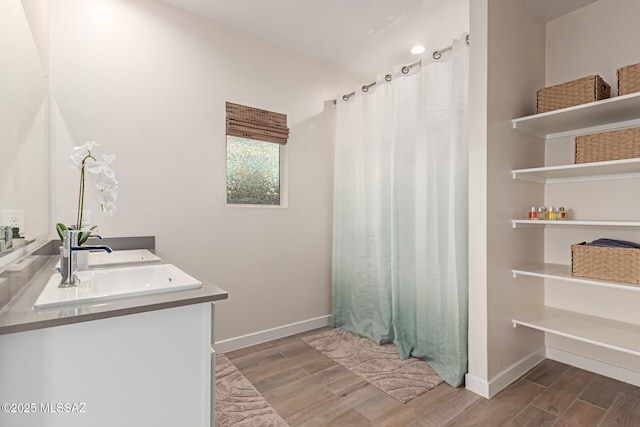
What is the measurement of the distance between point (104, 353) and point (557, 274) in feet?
7.77

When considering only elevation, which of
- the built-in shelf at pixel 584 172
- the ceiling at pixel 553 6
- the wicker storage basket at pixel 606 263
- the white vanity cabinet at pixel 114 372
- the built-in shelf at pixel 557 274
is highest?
the ceiling at pixel 553 6

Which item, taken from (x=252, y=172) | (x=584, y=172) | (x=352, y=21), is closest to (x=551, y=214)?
(x=584, y=172)

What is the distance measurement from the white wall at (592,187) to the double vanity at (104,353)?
2.51 meters

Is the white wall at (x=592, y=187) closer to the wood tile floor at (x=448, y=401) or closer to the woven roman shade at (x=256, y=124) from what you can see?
the wood tile floor at (x=448, y=401)

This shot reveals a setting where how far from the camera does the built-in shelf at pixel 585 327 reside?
5.95 feet

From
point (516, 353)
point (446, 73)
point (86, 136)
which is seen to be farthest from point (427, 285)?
point (86, 136)

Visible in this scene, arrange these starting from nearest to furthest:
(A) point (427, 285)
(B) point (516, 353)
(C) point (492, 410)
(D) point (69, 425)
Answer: (D) point (69, 425) → (C) point (492, 410) → (B) point (516, 353) → (A) point (427, 285)

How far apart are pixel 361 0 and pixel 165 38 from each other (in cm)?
144

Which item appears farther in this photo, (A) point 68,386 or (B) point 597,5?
(B) point 597,5

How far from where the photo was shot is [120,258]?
1.82 meters

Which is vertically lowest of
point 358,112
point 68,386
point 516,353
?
point 516,353

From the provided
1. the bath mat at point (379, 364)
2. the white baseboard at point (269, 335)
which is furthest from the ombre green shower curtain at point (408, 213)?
the white baseboard at point (269, 335)

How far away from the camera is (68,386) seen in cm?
94

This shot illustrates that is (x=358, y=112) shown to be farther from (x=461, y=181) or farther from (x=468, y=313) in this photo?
(x=468, y=313)
